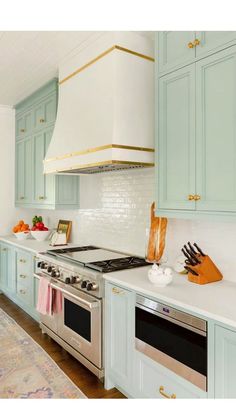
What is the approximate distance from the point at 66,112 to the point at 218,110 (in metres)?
1.71

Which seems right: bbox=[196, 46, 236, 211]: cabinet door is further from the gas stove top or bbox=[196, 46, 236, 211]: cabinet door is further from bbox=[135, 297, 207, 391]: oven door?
the gas stove top

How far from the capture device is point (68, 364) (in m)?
2.76

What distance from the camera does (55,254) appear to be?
317 centimetres

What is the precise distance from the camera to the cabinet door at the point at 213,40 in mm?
1791

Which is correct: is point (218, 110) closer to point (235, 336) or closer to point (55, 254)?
point (235, 336)

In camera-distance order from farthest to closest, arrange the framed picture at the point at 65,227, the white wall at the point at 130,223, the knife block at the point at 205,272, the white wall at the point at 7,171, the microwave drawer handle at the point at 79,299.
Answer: the white wall at the point at 7,171 < the framed picture at the point at 65,227 < the microwave drawer handle at the point at 79,299 < the white wall at the point at 130,223 < the knife block at the point at 205,272

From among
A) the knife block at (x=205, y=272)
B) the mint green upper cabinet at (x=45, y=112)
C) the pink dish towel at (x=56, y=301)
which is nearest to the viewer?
the knife block at (x=205, y=272)

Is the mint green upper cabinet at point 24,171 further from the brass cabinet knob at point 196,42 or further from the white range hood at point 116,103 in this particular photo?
the brass cabinet knob at point 196,42

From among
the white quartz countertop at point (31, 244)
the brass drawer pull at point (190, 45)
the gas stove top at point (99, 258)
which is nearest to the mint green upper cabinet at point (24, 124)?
the white quartz countertop at point (31, 244)

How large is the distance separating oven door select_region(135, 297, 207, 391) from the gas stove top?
559mm

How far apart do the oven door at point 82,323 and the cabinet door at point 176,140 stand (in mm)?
960

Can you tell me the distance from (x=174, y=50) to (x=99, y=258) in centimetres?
180

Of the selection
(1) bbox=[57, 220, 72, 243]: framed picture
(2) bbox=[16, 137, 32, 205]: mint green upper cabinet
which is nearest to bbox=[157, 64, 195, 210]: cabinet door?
(1) bbox=[57, 220, 72, 243]: framed picture

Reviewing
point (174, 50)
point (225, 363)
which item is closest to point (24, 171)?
point (174, 50)
